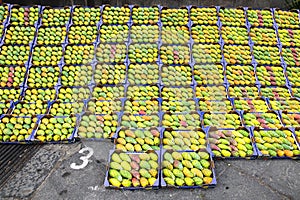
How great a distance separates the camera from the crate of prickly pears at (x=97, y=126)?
4.18 meters

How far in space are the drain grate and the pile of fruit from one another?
0.13 m

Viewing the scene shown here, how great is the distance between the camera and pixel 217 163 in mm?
3834

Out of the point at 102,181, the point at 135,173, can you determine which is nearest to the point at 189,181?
the point at 135,173

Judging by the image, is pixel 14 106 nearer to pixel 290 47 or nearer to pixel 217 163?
pixel 217 163

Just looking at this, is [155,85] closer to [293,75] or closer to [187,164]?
[187,164]

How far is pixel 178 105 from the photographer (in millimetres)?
4629

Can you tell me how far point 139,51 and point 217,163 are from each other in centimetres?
260

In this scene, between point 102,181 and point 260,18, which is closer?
point 102,181

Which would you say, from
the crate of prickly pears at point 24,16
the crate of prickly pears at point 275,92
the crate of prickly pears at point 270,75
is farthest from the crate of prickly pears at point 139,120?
the crate of prickly pears at point 24,16

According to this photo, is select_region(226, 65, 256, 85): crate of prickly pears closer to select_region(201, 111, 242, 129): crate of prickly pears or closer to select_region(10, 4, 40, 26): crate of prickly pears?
select_region(201, 111, 242, 129): crate of prickly pears

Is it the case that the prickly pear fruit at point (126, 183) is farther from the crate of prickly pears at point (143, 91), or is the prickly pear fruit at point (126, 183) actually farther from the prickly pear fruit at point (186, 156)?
the crate of prickly pears at point (143, 91)

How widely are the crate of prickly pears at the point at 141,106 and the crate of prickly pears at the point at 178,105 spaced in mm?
119

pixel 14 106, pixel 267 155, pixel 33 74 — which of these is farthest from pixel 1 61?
pixel 267 155

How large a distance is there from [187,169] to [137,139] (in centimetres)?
81
